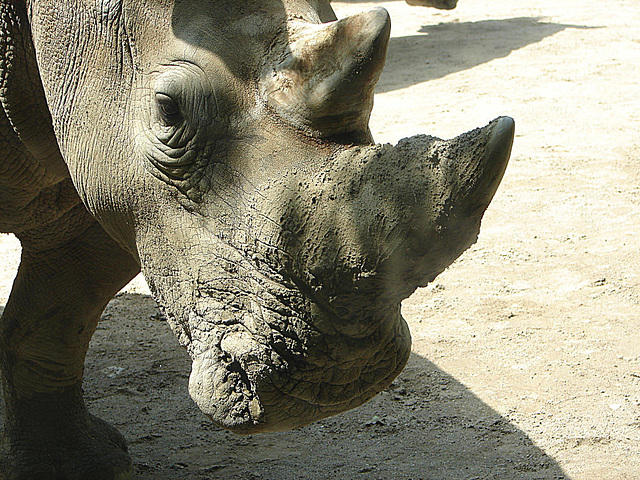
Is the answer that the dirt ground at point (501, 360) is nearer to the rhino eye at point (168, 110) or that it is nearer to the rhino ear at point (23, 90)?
the rhino ear at point (23, 90)

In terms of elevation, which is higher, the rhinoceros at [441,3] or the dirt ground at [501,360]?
the rhinoceros at [441,3]

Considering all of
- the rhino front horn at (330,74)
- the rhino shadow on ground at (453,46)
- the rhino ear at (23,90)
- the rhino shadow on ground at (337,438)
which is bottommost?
the rhino shadow on ground at (337,438)

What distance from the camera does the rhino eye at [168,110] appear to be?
190 centimetres

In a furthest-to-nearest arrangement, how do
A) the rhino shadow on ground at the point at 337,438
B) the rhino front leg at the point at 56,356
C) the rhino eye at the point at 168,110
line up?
the rhino shadow on ground at the point at 337,438
the rhino front leg at the point at 56,356
the rhino eye at the point at 168,110

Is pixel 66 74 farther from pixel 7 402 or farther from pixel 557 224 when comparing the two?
pixel 557 224

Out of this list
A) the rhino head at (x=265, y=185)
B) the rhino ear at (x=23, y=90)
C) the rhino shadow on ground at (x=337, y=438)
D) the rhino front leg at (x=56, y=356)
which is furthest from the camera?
the rhino shadow on ground at (x=337, y=438)

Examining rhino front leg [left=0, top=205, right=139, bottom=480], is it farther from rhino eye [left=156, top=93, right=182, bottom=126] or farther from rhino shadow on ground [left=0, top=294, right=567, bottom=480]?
rhino eye [left=156, top=93, right=182, bottom=126]

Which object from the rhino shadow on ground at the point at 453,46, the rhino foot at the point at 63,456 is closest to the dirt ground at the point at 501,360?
the rhino foot at the point at 63,456

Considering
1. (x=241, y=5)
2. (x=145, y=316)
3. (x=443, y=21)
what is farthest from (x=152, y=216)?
(x=443, y=21)

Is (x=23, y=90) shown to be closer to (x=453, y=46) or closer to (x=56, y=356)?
(x=56, y=356)

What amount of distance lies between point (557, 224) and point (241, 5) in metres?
3.85

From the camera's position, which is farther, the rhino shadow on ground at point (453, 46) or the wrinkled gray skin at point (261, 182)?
the rhino shadow on ground at point (453, 46)

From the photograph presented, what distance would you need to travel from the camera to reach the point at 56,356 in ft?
10.5

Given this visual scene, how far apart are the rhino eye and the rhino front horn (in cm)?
19
